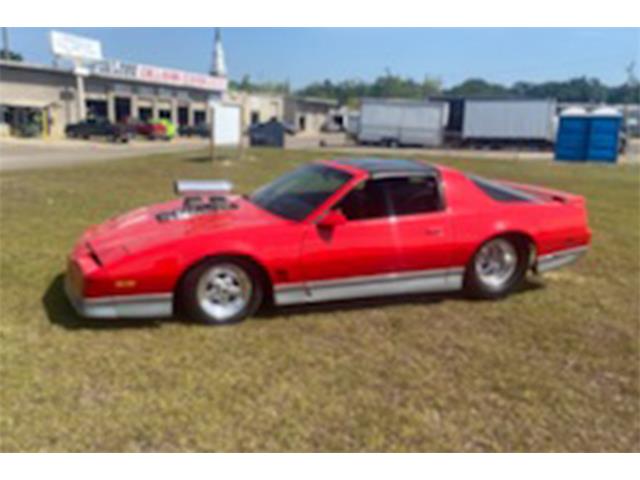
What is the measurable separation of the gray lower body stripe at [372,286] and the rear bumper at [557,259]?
→ 2.91 ft

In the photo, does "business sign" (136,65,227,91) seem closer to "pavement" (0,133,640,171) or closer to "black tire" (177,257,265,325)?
"pavement" (0,133,640,171)

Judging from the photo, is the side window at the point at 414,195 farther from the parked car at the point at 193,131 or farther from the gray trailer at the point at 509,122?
the parked car at the point at 193,131

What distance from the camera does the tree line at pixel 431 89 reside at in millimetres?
129125

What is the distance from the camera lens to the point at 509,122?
4181cm

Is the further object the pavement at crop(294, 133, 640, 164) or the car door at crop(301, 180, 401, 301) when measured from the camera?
the pavement at crop(294, 133, 640, 164)

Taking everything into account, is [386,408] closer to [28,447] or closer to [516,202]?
[28,447]

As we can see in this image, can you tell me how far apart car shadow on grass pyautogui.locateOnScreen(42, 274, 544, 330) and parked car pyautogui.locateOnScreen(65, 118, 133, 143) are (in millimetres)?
36604

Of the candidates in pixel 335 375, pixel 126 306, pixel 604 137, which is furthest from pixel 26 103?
pixel 335 375

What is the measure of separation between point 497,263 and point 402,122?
37.6m

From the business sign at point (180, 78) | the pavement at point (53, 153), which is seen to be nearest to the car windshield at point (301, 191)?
the pavement at point (53, 153)

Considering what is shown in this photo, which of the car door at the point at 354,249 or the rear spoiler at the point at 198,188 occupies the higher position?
the rear spoiler at the point at 198,188

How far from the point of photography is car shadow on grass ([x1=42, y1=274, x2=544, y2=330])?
4.25m

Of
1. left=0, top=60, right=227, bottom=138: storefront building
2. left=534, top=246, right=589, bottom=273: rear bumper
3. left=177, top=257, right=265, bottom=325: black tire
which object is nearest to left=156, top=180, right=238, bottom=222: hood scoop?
left=177, top=257, right=265, bottom=325: black tire

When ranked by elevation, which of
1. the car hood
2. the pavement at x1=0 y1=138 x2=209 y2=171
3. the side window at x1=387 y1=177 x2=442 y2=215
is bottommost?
the pavement at x1=0 y1=138 x2=209 y2=171
